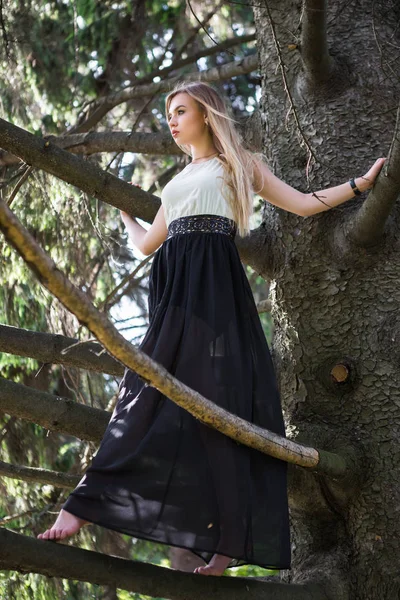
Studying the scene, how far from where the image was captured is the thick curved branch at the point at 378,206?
2403 millimetres

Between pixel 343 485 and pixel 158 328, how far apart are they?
72 centimetres

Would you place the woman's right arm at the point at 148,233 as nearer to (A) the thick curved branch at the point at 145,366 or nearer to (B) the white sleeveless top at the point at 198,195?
(B) the white sleeveless top at the point at 198,195

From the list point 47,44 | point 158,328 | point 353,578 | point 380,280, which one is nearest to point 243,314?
point 158,328

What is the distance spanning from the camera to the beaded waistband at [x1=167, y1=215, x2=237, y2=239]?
272 centimetres

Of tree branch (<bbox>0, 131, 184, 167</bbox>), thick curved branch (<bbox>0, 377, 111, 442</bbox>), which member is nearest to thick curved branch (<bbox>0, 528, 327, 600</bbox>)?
thick curved branch (<bbox>0, 377, 111, 442</bbox>)

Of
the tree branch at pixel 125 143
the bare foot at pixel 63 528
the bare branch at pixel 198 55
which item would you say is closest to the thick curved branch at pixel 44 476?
the bare foot at pixel 63 528

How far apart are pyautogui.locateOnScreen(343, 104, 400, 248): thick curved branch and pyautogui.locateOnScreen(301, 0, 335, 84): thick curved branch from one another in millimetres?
587

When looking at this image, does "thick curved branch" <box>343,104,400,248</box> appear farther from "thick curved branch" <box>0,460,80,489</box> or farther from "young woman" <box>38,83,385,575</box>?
"thick curved branch" <box>0,460,80,489</box>

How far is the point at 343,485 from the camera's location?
8.16 feet

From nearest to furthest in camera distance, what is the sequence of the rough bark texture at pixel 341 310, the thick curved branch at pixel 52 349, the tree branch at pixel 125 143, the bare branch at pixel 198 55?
the rough bark texture at pixel 341 310 → the thick curved branch at pixel 52 349 → the tree branch at pixel 125 143 → the bare branch at pixel 198 55

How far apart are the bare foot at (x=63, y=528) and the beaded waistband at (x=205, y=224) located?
3.30 ft

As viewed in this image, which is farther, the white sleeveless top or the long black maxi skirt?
the white sleeveless top

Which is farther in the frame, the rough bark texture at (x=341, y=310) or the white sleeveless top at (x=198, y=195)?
the white sleeveless top at (x=198, y=195)

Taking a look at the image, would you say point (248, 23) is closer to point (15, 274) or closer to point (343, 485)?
point (15, 274)
